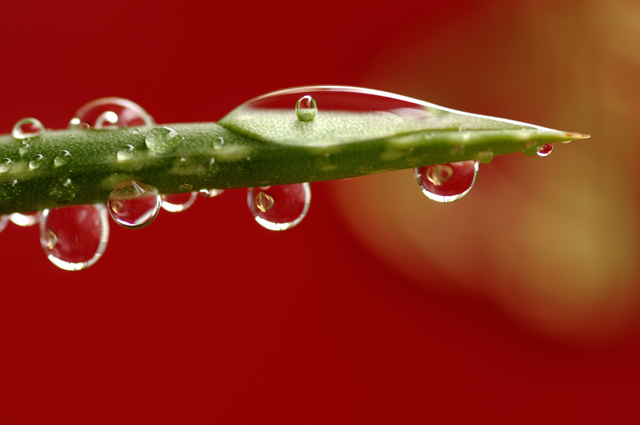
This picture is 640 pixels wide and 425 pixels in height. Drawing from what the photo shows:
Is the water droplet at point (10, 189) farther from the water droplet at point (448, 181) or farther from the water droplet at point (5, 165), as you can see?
the water droplet at point (448, 181)

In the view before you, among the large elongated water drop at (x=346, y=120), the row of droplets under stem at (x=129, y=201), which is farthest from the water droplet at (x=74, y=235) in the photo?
the large elongated water drop at (x=346, y=120)

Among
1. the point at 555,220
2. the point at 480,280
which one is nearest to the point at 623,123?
the point at 555,220

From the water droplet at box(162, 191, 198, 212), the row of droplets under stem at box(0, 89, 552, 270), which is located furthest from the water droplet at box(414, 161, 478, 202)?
the water droplet at box(162, 191, 198, 212)

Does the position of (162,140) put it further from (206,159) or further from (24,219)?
(24,219)

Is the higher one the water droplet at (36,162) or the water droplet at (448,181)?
the water droplet at (448,181)

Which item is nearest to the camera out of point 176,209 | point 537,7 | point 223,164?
point 223,164

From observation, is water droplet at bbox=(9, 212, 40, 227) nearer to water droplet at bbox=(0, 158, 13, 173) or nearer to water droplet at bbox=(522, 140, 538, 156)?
water droplet at bbox=(0, 158, 13, 173)

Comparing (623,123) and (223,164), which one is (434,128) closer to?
(223,164)
